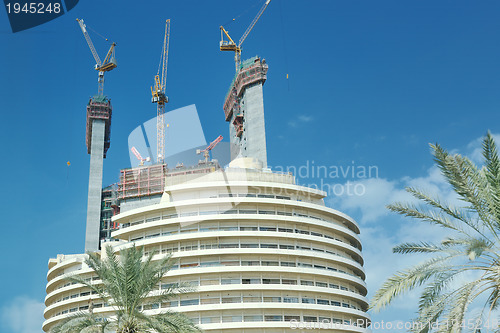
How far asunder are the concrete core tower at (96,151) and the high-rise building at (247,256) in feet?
163

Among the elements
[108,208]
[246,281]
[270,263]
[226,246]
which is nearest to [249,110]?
[108,208]

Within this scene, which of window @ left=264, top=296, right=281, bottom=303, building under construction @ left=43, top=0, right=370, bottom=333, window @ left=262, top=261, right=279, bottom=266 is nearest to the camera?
building under construction @ left=43, top=0, right=370, bottom=333

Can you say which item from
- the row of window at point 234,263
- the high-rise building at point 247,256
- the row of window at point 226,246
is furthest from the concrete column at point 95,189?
the row of window at point 234,263

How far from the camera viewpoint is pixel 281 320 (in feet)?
197

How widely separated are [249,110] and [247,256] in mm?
62053

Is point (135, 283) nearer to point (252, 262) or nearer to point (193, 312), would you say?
point (193, 312)

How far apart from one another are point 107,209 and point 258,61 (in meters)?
50.6

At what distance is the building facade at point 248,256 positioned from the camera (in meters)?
59.8

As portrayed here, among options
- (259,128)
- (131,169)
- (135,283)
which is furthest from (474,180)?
(131,169)

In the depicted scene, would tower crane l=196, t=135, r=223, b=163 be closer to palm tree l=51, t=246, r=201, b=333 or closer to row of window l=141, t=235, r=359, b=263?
row of window l=141, t=235, r=359, b=263

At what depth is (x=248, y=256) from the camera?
6303 cm

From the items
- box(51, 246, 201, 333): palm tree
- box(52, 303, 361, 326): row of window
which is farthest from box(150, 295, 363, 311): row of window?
box(51, 246, 201, 333): palm tree

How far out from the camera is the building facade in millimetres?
59750

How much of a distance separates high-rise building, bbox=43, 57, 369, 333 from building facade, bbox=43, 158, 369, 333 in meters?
0.11
